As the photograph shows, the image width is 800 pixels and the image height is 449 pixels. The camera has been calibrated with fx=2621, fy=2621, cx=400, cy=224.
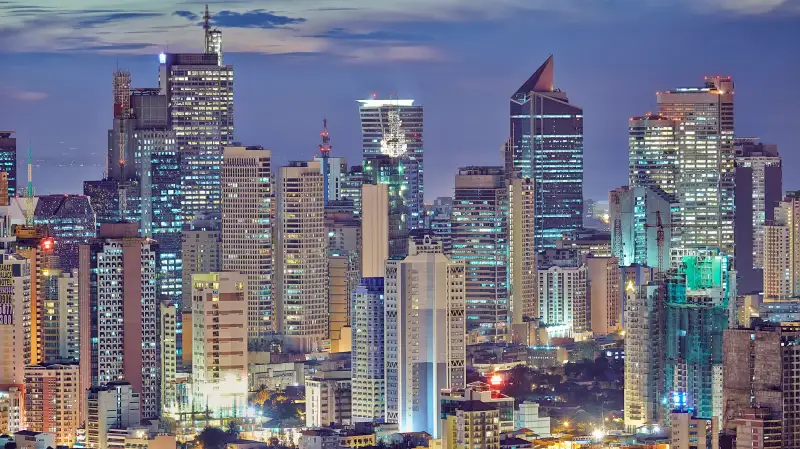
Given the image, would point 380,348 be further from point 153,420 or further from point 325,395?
point 153,420

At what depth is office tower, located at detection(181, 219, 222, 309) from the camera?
113 ft

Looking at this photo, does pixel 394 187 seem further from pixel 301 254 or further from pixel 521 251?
pixel 521 251

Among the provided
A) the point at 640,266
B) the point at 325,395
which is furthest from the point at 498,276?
the point at 325,395

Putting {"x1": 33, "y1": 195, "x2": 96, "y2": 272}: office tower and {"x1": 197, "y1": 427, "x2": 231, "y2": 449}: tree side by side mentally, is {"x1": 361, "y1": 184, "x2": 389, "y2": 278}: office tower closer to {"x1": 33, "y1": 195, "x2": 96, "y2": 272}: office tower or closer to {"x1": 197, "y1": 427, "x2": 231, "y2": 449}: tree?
{"x1": 33, "y1": 195, "x2": 96, "y2": 272}: office tower

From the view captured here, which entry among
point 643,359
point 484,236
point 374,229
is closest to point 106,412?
point 643,359

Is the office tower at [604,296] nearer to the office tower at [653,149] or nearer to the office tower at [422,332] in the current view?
the office tower at [653,149]

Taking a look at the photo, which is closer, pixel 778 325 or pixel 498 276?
pixel 778 325

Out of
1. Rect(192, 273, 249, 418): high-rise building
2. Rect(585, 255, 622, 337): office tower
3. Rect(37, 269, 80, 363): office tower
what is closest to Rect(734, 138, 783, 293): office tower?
Rect(585, 255, 622, 337): office tower

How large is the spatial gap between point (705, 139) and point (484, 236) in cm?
451

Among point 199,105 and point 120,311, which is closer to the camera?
point 120,311

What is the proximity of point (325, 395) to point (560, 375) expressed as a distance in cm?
502

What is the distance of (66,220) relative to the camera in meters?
33.8

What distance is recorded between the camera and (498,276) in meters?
37.8

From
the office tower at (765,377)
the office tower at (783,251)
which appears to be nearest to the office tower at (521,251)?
the office tower at (783,251)
